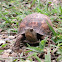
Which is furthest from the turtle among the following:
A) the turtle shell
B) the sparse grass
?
the sparse grass

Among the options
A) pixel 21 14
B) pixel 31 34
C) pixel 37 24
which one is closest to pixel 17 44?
pixel 31 34

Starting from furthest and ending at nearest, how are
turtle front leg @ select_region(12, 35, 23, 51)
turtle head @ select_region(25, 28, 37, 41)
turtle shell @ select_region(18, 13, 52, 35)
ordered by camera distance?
turtle shell @ select_region(18, 13, 52, 35) < turtle front leg @ select_region(12, 35, 23, 51) < turtle head @ select_region(25, 28, 37, 41)

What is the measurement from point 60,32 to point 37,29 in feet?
1.66

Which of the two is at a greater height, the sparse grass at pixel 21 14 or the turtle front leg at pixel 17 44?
the sparse grass at pixel 21 14

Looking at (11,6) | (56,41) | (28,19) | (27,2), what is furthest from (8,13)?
(56,41)

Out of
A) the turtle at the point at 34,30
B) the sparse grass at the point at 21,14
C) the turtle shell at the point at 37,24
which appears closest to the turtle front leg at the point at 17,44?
the turtle at the point at 34,30

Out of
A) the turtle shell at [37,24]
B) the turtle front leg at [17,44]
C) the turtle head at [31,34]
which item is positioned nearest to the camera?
the turtle head at [31,34]

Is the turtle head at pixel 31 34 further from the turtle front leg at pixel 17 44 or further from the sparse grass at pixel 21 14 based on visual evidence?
the sparse grass at pixel 21 14

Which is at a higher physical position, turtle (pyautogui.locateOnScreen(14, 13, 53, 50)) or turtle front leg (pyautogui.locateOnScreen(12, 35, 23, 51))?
turtle (pyautogui.locateOnScreen(14, 13, 53, 50))

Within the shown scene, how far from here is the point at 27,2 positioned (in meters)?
6.46

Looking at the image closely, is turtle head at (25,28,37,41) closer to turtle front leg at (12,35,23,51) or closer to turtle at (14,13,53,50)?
turtle at (14,13,53,50)

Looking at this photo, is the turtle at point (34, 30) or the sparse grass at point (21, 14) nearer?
the turtle at point (34, 30)

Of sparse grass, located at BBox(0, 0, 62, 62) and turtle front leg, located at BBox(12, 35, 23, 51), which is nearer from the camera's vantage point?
turtle front leg, located at BBox(12, 35, 23, 51)

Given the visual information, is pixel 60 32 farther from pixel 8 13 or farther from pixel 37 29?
pixel 8 13
